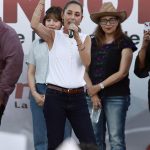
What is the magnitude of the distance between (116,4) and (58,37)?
4.01 feet

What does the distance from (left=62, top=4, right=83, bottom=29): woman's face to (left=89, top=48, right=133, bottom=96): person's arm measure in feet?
2.43

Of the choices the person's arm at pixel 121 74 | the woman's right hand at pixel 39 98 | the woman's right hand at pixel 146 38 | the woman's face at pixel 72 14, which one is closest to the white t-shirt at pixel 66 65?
the woman's face at pixel 72 14

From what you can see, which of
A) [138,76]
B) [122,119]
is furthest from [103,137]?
[138,76]

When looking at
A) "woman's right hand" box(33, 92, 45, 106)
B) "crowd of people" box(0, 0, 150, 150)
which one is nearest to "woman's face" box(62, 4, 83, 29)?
"crowd of people" box(0, 0, 150, 150)

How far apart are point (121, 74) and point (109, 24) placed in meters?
0.45

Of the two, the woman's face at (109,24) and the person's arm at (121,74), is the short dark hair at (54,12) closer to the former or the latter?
the woman's face at (109,24)

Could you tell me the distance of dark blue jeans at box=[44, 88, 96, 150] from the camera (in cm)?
364

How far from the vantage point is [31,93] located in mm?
4699

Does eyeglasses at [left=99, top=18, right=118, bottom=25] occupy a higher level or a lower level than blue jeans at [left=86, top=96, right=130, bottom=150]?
higher

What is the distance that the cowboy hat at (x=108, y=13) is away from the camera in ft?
14.5

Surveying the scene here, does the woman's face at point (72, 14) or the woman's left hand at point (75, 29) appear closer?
the woman's left hand at point (75, 29)

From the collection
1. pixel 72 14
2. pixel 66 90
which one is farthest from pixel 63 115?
pixel 72 14

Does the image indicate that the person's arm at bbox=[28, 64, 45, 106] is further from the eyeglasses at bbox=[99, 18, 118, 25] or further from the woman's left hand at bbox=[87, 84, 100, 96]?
the eyeglasses at bbox=[99, 18, 118, 25]

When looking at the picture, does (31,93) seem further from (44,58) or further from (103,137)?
(103,137)
